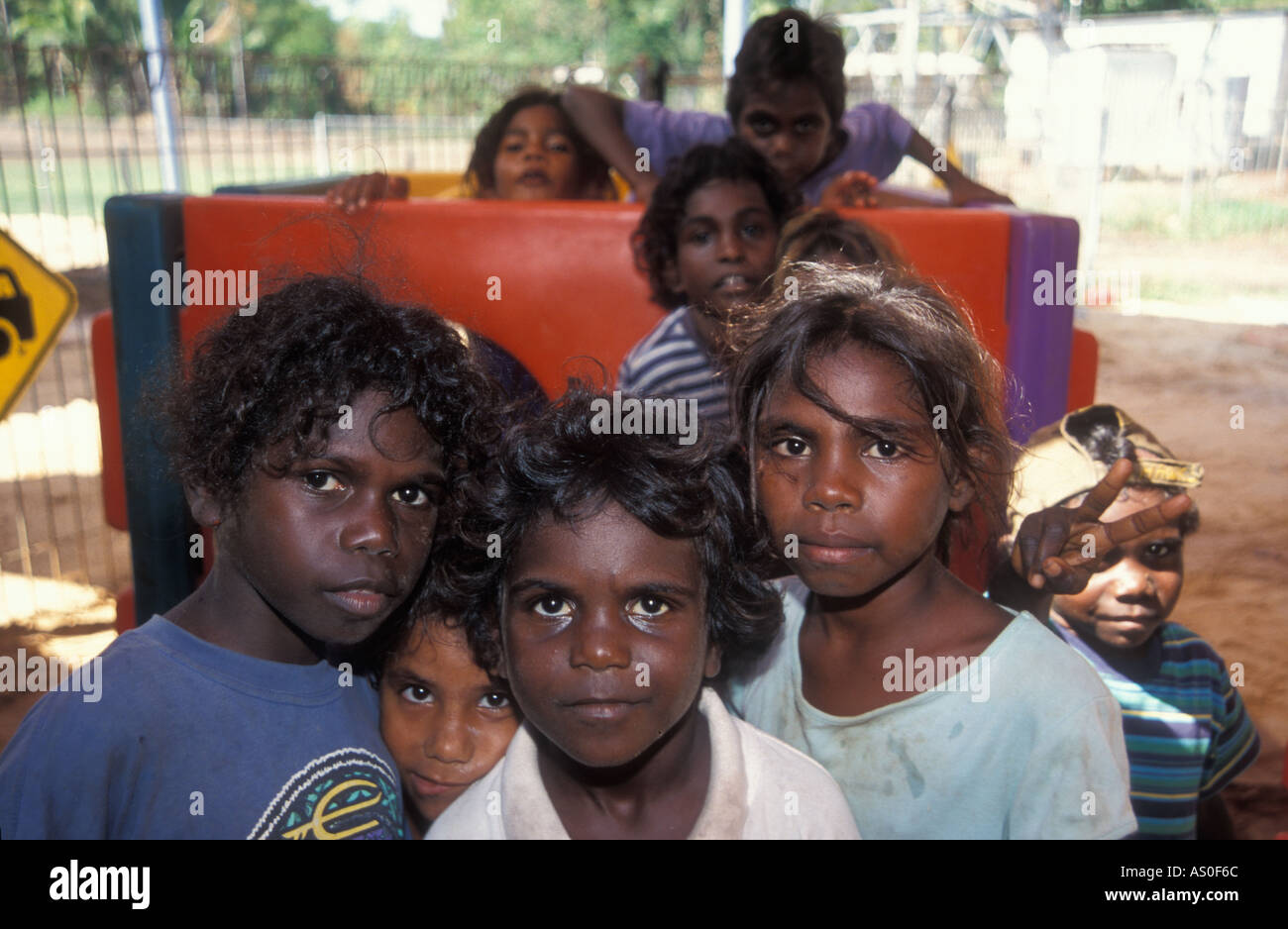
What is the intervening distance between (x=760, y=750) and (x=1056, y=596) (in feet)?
3.61

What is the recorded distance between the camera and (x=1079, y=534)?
2021 mm

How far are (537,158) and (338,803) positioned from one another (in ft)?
10.0

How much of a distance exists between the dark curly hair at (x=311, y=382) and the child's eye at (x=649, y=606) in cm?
36

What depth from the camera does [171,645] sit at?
60.5 inches

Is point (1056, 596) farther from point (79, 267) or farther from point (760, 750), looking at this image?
point (79, 267)

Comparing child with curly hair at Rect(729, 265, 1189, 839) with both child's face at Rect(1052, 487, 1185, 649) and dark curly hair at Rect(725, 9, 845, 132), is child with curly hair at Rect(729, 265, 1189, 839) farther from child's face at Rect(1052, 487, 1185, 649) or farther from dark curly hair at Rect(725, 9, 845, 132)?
dark curly hair at Rect(725, 9, 845, 132)

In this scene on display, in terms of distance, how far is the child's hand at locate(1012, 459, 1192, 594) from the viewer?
1.88m

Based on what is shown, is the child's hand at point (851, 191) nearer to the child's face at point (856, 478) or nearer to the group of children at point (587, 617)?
the group of children at point (587, 617)

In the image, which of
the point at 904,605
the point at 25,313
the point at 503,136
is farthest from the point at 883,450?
the point at 503,136

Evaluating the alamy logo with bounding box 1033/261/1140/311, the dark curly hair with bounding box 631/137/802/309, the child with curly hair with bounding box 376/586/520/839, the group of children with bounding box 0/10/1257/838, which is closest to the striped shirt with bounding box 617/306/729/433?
the dark curly hair with bounding box 631/137/802/309

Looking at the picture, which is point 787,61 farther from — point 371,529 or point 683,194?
point 371,529

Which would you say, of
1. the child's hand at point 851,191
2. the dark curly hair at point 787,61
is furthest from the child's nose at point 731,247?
the dark curly hair at point 787,61

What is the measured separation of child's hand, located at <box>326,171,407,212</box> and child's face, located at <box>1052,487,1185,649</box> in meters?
2.20
